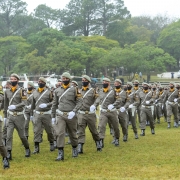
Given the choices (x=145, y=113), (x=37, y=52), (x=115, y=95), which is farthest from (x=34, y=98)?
(x=37, y=52)

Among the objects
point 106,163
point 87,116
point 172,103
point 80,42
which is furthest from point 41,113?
point 80,42

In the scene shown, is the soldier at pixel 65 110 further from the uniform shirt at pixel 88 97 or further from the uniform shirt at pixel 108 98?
the uniform shirt at pixel 108 98

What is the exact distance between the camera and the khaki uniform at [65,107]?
9.62 metres

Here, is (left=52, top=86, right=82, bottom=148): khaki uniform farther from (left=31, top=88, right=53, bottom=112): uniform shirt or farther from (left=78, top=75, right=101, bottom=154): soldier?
(left=78, top=75, right=101, bottom=154): soldier

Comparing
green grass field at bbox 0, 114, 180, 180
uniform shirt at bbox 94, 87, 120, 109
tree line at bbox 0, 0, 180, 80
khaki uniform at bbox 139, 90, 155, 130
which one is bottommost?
green grass field at bbox 0, 114, 180, 180

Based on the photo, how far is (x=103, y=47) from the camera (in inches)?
2057

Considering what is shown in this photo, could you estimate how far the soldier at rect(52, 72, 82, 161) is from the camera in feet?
31.3

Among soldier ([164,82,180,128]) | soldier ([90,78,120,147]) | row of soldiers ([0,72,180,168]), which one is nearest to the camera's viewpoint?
row of soldiers ([0,72,180,168])

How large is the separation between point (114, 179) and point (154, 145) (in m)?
4.81

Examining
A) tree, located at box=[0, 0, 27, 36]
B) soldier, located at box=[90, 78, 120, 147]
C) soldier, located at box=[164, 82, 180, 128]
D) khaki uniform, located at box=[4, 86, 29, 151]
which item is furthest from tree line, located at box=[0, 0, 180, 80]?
khaki uniform, located at box=[4, 86, 29, 151]

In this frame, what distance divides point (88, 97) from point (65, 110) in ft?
4.94

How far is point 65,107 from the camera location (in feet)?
31.9

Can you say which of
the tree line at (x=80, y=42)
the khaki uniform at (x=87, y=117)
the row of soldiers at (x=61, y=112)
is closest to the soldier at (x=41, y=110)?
the row of soldiers at (x=61, y=112)

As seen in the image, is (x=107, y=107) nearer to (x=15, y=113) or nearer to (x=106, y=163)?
(x=106, y=163)
